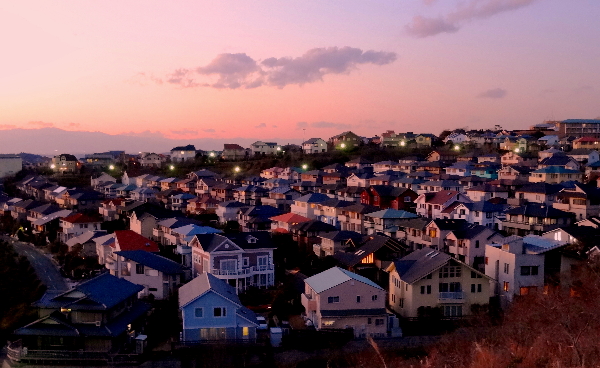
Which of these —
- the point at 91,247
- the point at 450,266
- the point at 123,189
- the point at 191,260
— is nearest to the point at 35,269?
the point at 91,247

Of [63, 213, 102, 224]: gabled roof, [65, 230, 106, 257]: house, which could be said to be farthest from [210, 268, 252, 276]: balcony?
[63, 213, 102, 224]: gabled roof

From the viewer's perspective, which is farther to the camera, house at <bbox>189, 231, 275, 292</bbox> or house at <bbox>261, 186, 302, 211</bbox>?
house at <bbox>261, 186, 302, 211</bbox>

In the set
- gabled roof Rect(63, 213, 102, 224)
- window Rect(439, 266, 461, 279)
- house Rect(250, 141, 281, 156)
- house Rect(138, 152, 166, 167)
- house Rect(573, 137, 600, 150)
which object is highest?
house Rect(573, 137, 600, 150)

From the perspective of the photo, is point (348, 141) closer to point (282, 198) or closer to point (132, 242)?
point (282, 198)

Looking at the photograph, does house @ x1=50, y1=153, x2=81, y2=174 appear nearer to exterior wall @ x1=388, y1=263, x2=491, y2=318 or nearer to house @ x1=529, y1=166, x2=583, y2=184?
house @ x1=529, y1=166, x2=583, y2=184

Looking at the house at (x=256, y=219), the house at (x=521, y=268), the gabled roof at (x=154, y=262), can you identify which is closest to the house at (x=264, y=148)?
the house at (x=256, y=219)

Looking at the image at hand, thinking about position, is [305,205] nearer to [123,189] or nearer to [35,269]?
[35,269]

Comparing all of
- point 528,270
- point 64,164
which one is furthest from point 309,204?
point 64,164
